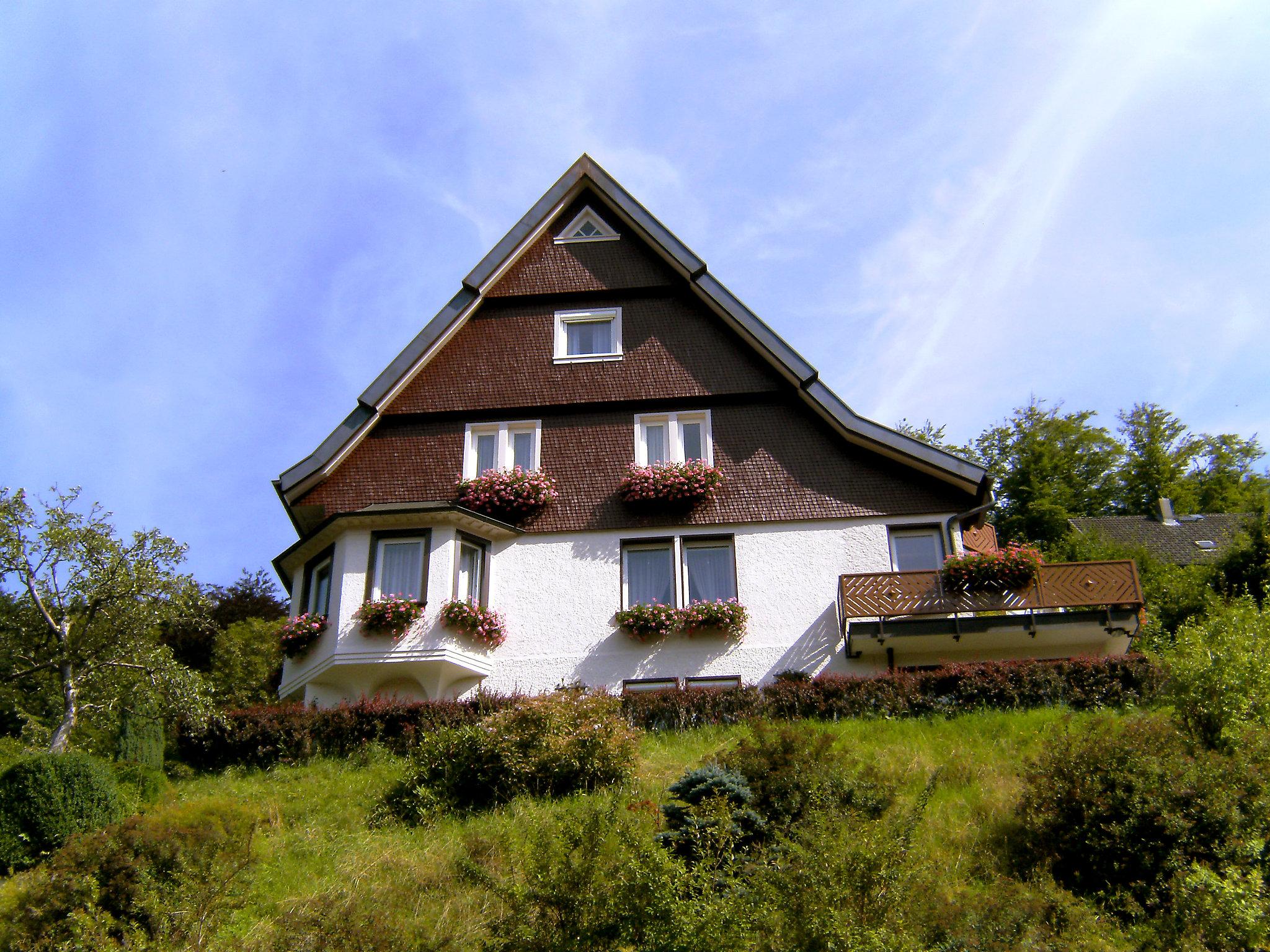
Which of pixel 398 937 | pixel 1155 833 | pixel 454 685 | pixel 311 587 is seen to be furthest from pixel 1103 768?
pixel 311 587

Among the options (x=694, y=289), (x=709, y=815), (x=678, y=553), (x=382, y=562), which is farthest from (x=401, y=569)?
(x=709, y=815)

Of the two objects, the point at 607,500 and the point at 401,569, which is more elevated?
the point at 607,500

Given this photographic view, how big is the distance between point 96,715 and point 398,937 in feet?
39.3

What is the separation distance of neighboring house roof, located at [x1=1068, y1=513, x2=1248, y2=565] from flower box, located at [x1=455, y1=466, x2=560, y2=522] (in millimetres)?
25074

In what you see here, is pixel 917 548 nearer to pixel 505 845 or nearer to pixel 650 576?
pixel 650 576

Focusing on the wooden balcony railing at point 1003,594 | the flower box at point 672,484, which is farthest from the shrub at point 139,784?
the wooden balcony railing at point 1003,594

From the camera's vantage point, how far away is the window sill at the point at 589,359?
27281mm

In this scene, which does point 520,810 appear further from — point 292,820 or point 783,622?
point 783,622

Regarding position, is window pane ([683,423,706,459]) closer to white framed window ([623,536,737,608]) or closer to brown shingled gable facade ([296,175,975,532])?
brown shingled gable facade ([296,175,975,532])

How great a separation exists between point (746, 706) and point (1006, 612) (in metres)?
5.52

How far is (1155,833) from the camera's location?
14492 millimetres

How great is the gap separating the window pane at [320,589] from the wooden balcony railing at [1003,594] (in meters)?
10.1

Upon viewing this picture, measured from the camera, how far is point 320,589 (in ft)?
84.5

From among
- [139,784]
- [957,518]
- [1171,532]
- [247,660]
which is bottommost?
[139,784]
